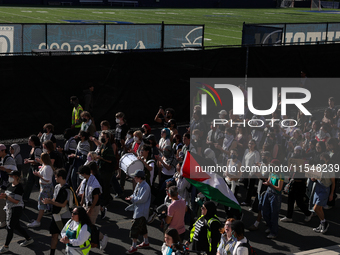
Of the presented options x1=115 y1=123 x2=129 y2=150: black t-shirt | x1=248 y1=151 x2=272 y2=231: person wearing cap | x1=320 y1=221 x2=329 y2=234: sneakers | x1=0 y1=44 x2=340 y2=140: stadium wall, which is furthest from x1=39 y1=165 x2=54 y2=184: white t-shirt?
x1=0 y1=44 x2=340 y2=140: stadium wall

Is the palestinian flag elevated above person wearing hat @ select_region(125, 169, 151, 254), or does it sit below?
above

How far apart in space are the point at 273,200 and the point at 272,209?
19cm

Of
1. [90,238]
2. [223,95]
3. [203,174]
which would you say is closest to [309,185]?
[203,174]

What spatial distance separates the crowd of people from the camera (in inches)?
293

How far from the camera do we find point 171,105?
698 inches

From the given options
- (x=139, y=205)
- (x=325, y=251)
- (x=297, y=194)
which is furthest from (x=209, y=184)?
(x=297, y=194)

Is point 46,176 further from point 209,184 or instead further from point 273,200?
point 273,200

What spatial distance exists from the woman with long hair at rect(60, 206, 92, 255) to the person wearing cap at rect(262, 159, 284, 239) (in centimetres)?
383

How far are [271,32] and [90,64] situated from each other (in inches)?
360

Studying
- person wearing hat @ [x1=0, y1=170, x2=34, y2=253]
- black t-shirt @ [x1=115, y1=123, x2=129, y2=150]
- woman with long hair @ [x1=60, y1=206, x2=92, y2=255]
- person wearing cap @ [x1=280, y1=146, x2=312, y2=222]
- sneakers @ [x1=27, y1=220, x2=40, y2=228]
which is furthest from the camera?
black t-shirt @ [x1=115, y1=123, x2=129, y2=150]

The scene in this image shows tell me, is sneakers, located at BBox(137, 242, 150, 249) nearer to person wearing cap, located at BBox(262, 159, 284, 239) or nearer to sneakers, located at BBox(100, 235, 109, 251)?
sneakers, located at BBox(100, 235, 109, 251)

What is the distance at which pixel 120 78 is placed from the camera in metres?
16.5

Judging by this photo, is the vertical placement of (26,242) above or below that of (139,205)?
below

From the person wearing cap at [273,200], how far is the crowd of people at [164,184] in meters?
0.02
